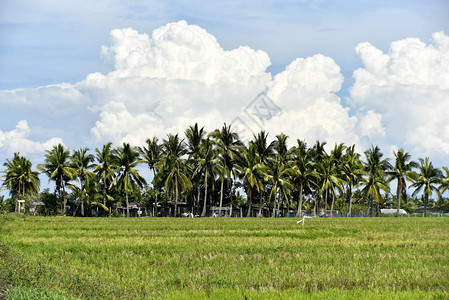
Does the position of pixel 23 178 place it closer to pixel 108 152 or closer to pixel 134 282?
pixel 108 152

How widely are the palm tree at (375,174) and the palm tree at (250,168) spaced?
42.2ft

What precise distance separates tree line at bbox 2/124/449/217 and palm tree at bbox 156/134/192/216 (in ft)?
0.36

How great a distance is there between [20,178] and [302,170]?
3391 centimetres

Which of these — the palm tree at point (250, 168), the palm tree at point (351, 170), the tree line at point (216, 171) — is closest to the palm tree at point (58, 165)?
the tree line at point (216, 171)

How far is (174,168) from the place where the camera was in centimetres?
5934

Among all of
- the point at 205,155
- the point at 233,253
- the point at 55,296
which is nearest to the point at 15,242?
the point at 233,253

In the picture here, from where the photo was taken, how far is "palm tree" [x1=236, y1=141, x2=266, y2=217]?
60594 mm

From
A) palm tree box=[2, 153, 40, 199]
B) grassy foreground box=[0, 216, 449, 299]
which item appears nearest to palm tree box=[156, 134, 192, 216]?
palm tree box=[2, 153, 40, 199]

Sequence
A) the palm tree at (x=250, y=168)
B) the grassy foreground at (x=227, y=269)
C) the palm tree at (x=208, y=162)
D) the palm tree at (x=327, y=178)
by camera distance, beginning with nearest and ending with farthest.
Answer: the grassy foreground at (x=227, y=269), the palm tree at (x=208, y=162), the palm tree at (x=250, y=168), the palm tree at (x=327, y=178)

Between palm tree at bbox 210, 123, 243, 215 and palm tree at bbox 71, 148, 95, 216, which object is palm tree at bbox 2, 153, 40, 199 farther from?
palm tree at bbox 210, 123, 243, 215

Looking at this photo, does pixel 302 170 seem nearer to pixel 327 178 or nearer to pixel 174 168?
pixel 327 178

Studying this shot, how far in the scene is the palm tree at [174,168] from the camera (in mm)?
59500

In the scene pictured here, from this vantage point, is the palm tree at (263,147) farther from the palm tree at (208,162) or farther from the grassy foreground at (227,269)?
the grassy foreground at (227,269)

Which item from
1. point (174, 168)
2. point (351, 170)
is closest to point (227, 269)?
point (174, 168)
